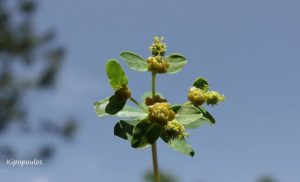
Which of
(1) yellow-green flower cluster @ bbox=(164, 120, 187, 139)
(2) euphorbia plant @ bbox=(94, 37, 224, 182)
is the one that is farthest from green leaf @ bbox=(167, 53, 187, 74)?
(1) yellow-green flower cluster @ bbox=(164, 120, 187, 139)

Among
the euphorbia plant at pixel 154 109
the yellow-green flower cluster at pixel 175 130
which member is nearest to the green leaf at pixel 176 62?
the euphorbia plant at pixel 154 109

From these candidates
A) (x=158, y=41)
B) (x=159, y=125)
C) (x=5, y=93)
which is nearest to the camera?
(x=159, y=125)

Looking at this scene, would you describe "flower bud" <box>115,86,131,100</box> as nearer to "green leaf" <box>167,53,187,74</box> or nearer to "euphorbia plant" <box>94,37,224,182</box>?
"euphorbia plant" <box>94,37,224,182</box>

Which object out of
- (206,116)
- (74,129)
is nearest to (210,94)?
(206,116)

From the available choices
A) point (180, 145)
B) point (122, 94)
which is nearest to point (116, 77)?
point (122, 94)

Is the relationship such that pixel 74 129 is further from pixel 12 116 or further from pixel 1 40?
pixel 1 40

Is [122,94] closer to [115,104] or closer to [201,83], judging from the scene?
[115,104]

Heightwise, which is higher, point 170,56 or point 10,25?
point 10,25
